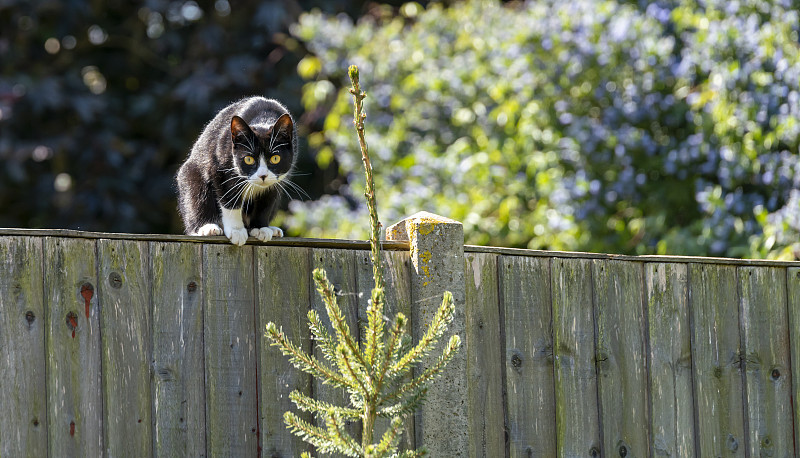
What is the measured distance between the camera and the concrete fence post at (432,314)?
101 inches

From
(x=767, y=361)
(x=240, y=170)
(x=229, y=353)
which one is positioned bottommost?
(x=767, y=361)

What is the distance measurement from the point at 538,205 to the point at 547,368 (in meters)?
3.06

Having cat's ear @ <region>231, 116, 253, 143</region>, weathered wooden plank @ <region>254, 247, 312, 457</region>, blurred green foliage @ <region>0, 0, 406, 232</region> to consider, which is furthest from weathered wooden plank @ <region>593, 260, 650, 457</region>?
blurred green foliage @ <region>0, 0, 406, 232</region>

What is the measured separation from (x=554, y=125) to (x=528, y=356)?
3202mm

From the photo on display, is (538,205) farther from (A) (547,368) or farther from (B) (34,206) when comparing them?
(B) (34,206)

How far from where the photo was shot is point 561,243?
18.2 ft

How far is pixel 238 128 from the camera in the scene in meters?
2.92

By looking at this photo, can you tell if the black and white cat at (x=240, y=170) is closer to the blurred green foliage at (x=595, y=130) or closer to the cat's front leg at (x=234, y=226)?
the cat's front leg at (x=234, y=226)

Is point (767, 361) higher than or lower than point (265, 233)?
lower

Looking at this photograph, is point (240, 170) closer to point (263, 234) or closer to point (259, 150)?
point (259, 150)

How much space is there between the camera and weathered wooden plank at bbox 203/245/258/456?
2.41 m

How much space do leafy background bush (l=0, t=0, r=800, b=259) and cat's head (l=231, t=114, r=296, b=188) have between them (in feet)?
8.45

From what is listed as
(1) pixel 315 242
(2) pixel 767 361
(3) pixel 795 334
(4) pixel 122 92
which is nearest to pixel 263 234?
(1) pixel 315 242

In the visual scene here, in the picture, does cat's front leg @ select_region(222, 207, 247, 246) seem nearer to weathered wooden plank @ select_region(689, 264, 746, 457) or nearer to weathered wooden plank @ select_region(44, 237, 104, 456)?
weathered wooden plank @ select_region(44, 237, 104, 456)
